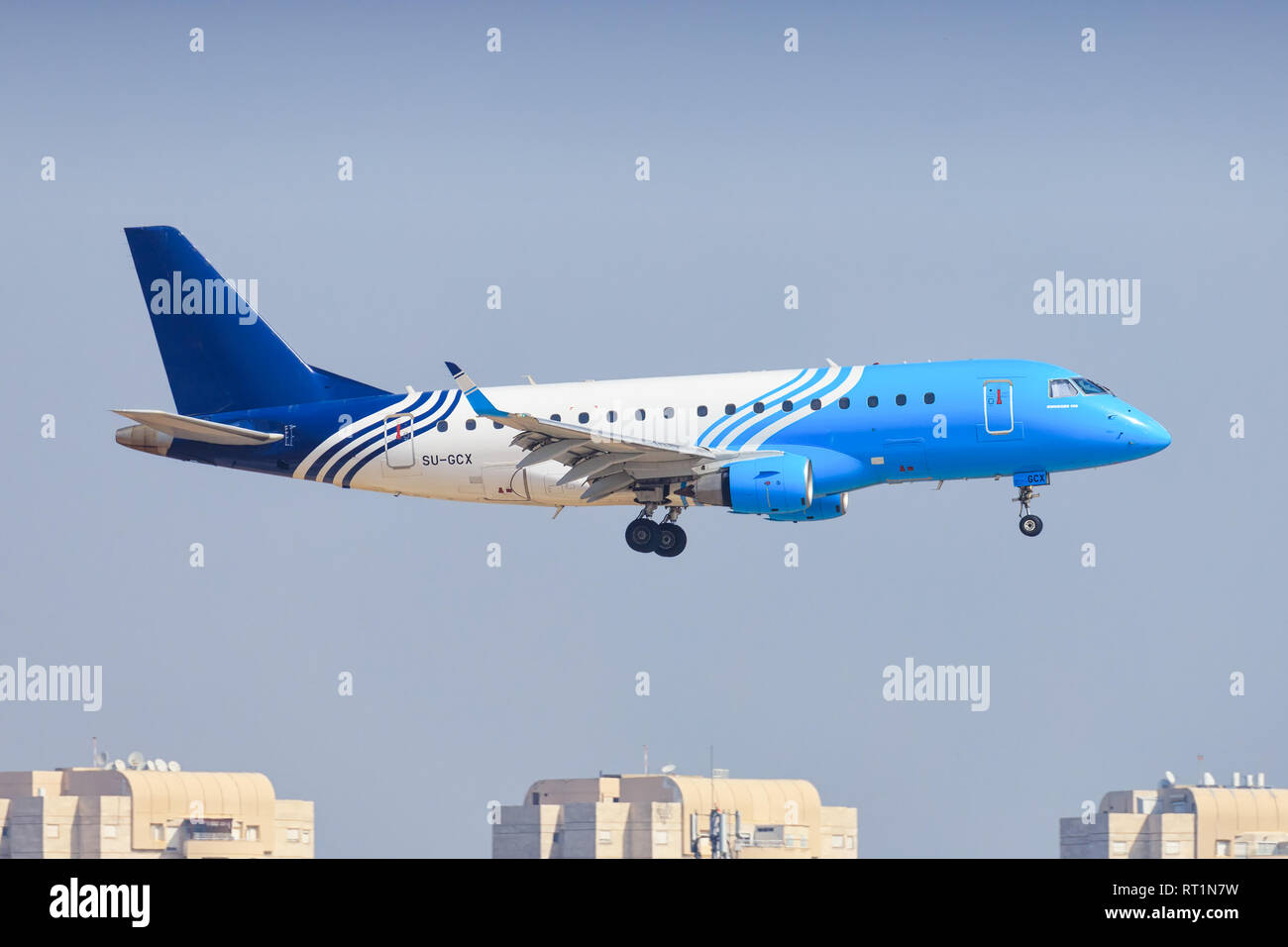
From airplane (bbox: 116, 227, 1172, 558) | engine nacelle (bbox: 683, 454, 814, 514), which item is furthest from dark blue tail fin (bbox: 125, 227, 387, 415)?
engine nacelle (bbox: 683, 454, 814, 514)

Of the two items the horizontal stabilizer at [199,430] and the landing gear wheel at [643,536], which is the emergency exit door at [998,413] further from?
the horizontal stabilizer at [199,430]

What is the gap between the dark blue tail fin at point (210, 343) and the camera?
6544 cm

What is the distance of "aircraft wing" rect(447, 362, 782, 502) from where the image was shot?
2298 inches

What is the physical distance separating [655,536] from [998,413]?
1202cm

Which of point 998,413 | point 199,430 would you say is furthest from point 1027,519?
point 199,430

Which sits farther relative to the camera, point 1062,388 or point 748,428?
point 748,428

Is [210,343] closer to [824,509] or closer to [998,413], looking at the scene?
[824,509]

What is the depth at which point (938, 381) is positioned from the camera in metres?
58.2

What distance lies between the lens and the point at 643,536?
63.0 m

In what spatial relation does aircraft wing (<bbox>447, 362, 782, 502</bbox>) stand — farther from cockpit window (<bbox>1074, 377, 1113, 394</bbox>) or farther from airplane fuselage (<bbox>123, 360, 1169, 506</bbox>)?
cockpit window (<bbox>1074, 377, 1113, 394</bbox>)

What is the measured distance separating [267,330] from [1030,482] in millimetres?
25930

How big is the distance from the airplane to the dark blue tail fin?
0.22 feet

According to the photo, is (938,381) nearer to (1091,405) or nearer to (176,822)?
(1091,405)
